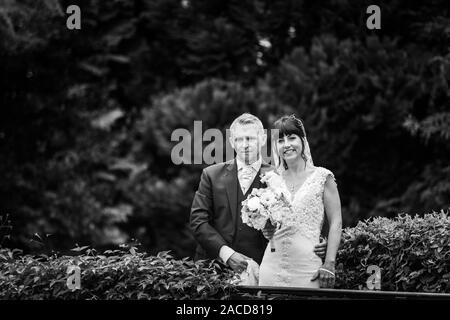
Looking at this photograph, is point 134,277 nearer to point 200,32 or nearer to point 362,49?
point 362,49

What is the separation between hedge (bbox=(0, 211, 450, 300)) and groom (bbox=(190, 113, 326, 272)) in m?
0.42

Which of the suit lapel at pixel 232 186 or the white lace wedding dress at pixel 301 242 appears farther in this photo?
the suit lapel at pixel 232 186

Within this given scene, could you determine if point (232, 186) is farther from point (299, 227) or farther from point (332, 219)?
point (332, 219)

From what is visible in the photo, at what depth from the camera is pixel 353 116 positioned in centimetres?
1582

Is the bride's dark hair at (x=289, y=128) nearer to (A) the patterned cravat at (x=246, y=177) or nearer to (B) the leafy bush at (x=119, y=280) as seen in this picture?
(A) the patterned cravat at (x=246, y=177)

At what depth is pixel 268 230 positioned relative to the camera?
5184mm

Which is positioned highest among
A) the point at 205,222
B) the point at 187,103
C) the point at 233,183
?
the point at 187,103

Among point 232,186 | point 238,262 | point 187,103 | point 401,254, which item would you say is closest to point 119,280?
point 238,262

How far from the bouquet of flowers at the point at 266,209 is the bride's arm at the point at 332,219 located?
272mm

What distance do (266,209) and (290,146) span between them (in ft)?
1.58

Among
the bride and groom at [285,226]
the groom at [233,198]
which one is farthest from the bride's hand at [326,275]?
the groom at [233,198]

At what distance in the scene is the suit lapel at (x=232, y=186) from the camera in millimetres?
5742
